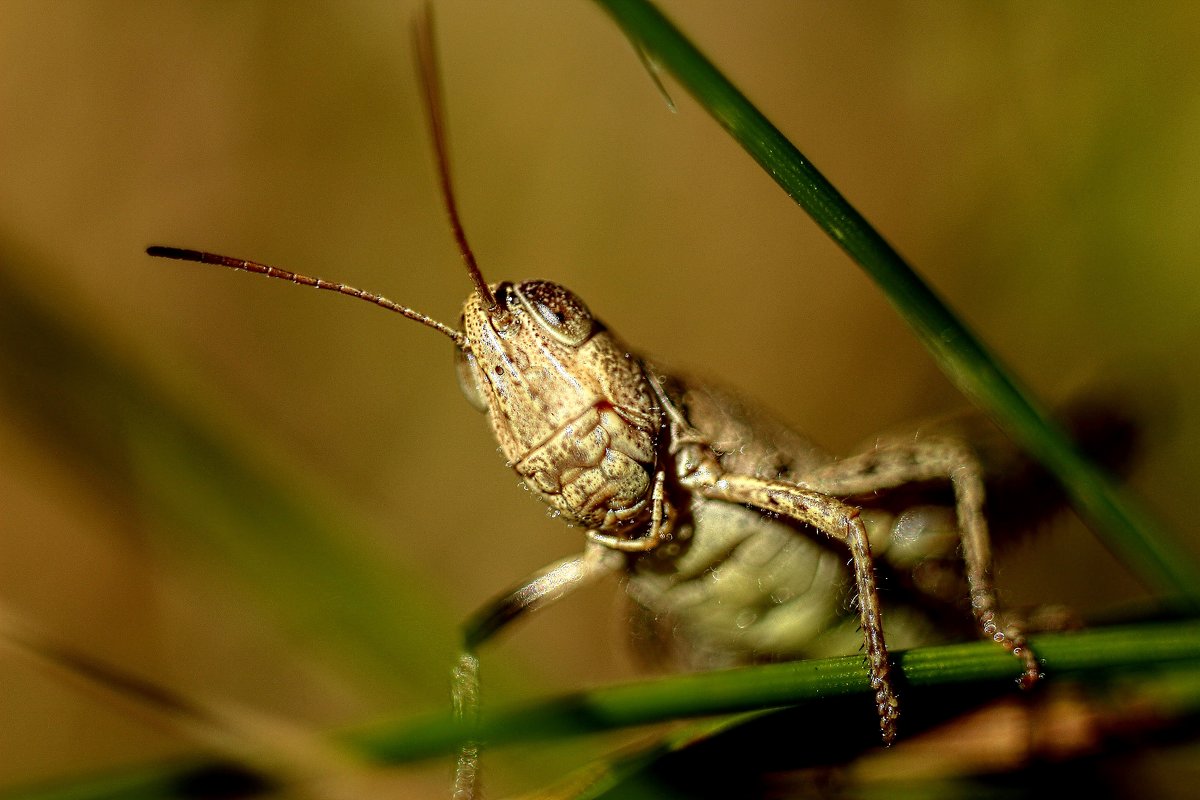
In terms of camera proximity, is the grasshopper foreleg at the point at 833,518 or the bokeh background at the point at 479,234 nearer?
the grasshopper foreleg at the point at 833,518

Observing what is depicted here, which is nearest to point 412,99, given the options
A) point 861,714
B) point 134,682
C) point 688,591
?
point 688,591

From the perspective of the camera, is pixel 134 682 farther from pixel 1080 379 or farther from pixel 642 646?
pixel 1080 379

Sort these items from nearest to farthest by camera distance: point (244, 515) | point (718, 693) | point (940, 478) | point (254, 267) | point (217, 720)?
point (718, 693) → point (217, 720) → point (254, 267) → point (244, 515) → point (940, 478)

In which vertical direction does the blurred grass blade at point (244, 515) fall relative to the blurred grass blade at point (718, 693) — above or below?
above

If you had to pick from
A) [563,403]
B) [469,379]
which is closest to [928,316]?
[563,403]

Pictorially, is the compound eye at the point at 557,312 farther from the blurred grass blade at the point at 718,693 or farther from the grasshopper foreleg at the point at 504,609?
the blurred grass blade at the point at 718,693

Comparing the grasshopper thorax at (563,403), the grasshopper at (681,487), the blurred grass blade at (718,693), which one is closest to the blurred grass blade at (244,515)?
the grasshopper at (681,487)

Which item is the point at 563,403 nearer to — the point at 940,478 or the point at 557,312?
the point at 557,312
